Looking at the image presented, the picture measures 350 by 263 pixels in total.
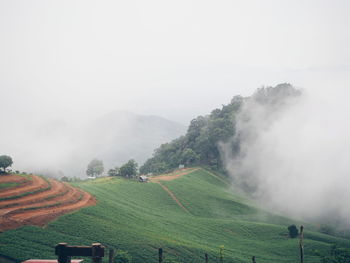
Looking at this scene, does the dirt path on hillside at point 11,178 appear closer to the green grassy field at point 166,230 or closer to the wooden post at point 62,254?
the green grassy field at point 166,230

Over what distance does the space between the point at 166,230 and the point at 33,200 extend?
660 inches

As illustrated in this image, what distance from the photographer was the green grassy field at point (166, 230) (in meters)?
28.0

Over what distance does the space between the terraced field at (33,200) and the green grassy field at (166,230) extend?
1.47 metres

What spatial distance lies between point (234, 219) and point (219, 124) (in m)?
62.4

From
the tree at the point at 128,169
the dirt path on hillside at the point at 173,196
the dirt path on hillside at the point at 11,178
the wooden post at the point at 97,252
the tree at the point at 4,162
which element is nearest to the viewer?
the wooden post at the point at 97,252

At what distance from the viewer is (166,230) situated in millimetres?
38719

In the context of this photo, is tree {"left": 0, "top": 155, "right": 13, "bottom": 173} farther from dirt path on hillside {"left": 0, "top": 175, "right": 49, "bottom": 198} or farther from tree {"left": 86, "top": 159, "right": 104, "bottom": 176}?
tree {"left": 86, "top": 159, "right": 104, "bottom": 176}

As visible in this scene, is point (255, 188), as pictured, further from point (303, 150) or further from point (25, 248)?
point (25, 248)

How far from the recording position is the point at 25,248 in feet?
81.4

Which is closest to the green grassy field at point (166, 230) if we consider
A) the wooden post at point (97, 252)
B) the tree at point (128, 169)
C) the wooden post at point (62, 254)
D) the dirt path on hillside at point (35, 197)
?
the dirt path on hillside at point (35, 197)

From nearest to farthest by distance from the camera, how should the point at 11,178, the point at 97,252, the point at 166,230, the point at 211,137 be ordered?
1. the point at 97,252
2. the point at 11,178
3. the point at 166,230
4. the point at 211,137

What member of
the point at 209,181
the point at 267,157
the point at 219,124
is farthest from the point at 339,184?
the point at 219,124

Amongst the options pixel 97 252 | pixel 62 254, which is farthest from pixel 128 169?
pixel 97 252

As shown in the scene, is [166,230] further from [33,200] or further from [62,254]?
[62,254]
